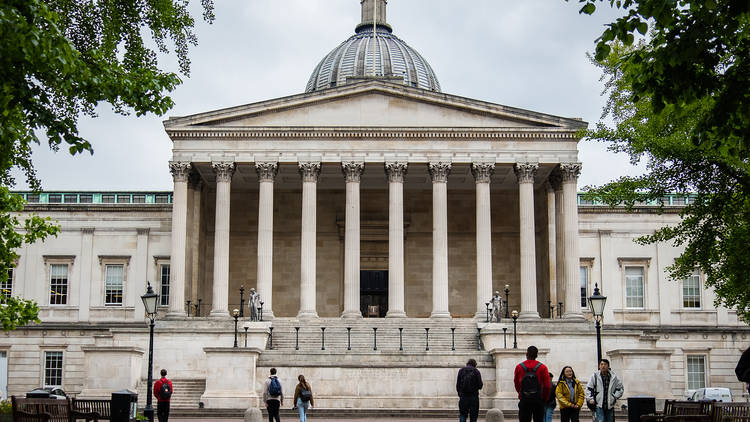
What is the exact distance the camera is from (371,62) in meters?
68.8

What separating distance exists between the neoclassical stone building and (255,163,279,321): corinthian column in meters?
0.07

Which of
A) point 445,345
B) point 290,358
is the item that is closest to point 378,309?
point 445,345

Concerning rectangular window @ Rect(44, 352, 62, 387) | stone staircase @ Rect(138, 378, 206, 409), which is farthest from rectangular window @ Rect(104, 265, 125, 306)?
stone staircase @ Rect(138, 378, 206, 409)

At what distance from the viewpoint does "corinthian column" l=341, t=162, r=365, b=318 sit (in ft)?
151

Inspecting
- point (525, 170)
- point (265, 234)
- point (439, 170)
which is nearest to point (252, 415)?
point (265, 234)

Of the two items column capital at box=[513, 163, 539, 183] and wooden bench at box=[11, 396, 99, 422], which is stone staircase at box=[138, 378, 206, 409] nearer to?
wooden bench at box=[11, 396, 99, 422]

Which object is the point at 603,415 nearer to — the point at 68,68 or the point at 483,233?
the point at 68,68

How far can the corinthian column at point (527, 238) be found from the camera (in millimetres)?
46469

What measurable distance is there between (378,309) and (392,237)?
283 inches

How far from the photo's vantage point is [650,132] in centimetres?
3322

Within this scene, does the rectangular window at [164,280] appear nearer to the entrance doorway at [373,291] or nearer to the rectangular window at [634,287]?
the entrance doorway at [373,291]

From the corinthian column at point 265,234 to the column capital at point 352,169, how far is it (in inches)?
127

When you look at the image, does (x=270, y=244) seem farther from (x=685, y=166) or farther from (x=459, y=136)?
(x=685, y=166)

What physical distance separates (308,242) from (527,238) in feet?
33.5
